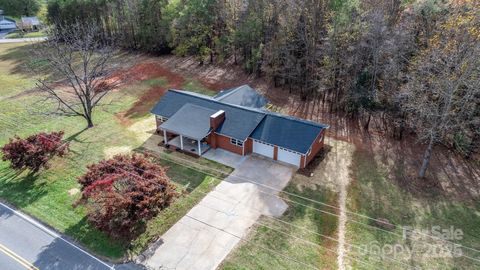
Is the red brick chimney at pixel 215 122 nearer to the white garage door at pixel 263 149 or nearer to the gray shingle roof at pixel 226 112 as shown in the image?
the gray shingle roof at pixel 226 112

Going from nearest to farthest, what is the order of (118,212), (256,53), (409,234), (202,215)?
(118,212) → (409,234) → (202,215) → (256,53)

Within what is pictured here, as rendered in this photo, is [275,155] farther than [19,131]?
No

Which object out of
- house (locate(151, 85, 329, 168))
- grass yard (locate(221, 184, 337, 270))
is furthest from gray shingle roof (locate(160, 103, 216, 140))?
grass yard (locate(221, 184, 337, 270))

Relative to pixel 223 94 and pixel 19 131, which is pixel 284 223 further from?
pixel 19 131

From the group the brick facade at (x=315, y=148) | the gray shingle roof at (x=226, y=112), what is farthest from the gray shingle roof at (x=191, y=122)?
the brick facade at (x=315, y=148)

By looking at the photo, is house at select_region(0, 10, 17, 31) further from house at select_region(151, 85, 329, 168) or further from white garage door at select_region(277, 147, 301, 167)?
white garage door at select_region(277, 147, 301, 167)

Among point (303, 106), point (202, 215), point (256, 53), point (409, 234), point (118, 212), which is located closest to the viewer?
point (118, 212)

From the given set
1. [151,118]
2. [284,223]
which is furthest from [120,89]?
[284,223]
